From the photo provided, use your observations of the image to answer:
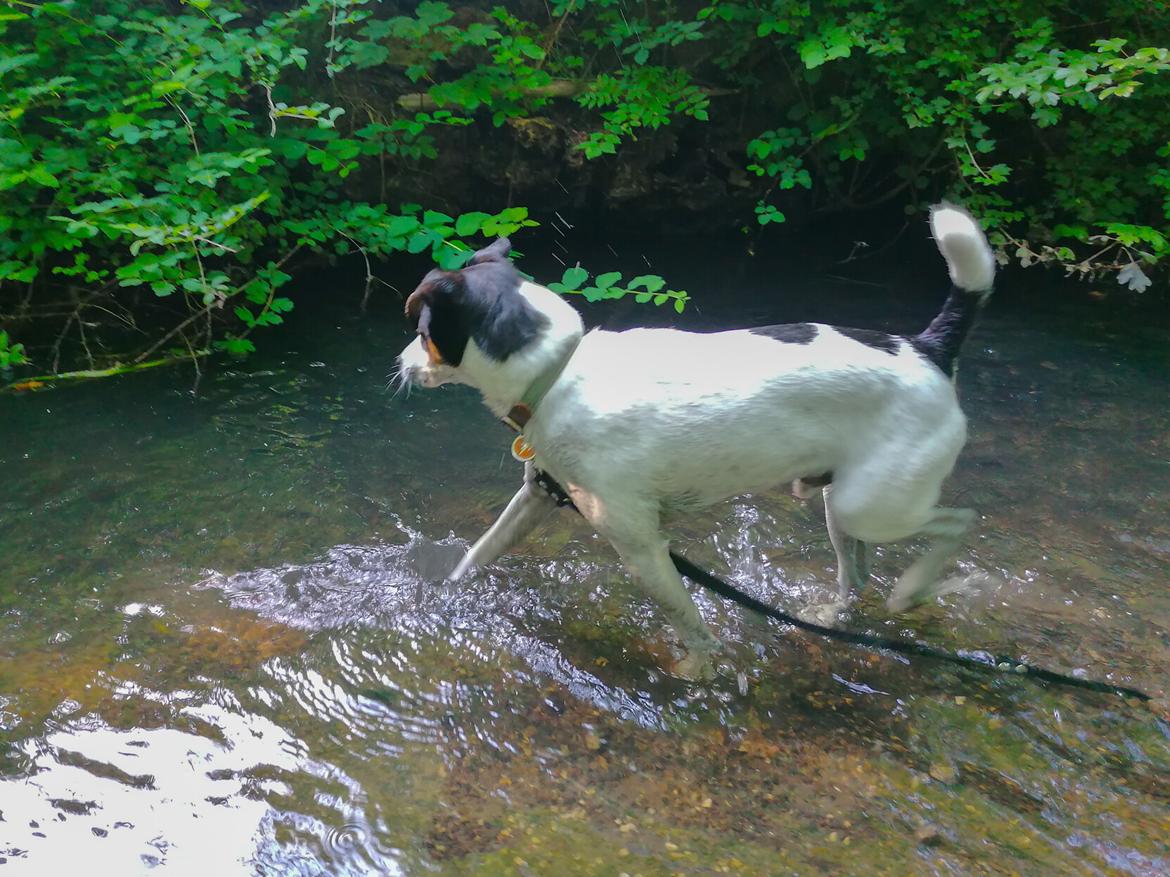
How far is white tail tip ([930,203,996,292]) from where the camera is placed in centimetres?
241

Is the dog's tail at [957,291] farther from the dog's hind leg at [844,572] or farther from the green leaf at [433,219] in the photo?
the green leaf at [433,219]

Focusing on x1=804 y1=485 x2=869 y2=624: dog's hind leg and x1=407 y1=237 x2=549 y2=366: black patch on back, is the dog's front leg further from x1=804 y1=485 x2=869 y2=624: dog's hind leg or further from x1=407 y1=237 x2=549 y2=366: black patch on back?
x1=804 y1=485 x2=869 y2=624: dog's hind leg

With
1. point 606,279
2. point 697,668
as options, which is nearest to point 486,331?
point 697,668

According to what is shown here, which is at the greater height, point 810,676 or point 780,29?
point 780,29

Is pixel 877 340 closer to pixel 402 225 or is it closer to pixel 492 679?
pixel 492 679

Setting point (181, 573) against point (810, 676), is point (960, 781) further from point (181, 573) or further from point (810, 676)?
point (181, 573)

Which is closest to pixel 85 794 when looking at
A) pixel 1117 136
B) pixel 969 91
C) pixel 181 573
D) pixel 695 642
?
pixel 181 573

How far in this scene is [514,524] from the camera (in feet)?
9.66

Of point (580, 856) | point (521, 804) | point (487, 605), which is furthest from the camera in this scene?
point (487, 605)

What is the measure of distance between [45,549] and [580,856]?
8.11 ft

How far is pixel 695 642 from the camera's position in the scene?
2.70 meters

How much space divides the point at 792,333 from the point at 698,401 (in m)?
0.43

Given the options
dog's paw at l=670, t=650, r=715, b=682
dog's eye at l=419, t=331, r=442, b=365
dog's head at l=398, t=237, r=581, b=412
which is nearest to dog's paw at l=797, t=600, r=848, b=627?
dog's paw at l=670, t=650, r=715, b=682

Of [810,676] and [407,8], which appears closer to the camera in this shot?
[810,676]
